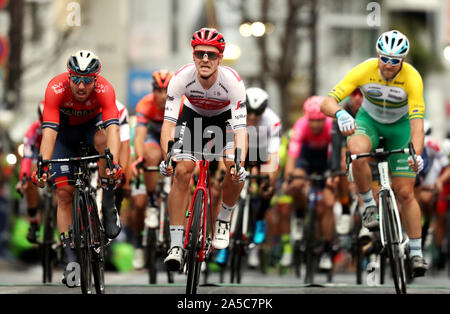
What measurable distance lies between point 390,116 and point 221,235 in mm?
2193

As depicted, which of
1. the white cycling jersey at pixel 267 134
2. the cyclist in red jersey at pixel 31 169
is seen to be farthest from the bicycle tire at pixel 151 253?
the white cycling jersey at pixel 267 134

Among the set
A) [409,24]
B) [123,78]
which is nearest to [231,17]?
[123,78]

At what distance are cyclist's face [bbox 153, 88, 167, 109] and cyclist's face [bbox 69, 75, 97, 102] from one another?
261cm

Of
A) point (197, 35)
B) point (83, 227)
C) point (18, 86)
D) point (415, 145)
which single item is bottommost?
point (83, 227)

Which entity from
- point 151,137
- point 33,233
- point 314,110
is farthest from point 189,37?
point 33,233

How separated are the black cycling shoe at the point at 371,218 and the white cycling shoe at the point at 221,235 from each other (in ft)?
4.57

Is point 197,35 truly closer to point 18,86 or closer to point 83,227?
point 83,227

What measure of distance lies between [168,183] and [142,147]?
58cm

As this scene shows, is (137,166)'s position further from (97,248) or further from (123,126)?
(97,248)

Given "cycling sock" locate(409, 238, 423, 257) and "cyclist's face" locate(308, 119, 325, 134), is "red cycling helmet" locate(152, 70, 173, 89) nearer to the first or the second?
"cyclist's face" locate(308, 119, 325, 134)

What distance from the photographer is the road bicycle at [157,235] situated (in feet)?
41.6

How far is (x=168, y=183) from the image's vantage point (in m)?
13.0

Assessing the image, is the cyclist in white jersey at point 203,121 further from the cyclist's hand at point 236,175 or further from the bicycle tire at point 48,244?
the bicycle tire at point 48,244

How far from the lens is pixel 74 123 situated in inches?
413
